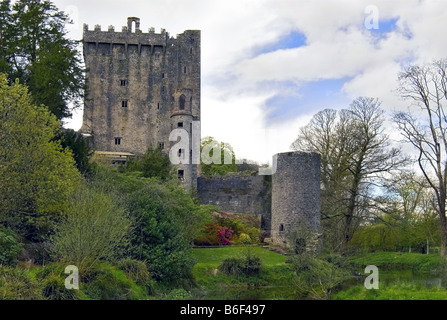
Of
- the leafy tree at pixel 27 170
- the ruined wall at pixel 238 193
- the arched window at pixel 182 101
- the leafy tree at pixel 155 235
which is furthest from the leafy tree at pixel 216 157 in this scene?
the leafy tree at pixel 27 170

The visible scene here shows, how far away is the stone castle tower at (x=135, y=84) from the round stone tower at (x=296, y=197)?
17004 millimetres

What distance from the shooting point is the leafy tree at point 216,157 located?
63.4 meters

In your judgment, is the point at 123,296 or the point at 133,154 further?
the point at 133,154

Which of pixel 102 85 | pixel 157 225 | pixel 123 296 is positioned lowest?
pixel 123 296

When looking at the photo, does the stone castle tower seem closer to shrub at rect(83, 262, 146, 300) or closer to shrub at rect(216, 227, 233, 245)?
shrub at rect(216, 227, 233, 245)

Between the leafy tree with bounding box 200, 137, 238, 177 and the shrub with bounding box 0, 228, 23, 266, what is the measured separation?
1654 inches

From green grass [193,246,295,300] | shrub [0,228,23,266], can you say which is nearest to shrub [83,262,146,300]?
shrub [0,228,23,266]

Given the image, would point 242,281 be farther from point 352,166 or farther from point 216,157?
point 216,157

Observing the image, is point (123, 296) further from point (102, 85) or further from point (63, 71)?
point (102, 85)

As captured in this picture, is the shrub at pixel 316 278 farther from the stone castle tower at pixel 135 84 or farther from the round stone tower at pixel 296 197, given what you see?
the stone castle tower at pixel 135 84

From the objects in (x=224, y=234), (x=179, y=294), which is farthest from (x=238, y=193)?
(x=179, y=294)

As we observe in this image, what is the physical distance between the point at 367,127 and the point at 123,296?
20650 millimetres

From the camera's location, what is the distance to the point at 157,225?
24250 mm
